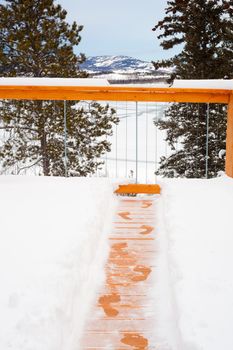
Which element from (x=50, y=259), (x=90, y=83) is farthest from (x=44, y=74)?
(x=50, y=259)

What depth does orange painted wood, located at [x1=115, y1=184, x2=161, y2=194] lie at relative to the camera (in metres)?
6.31

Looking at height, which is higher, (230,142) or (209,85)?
(209,85)

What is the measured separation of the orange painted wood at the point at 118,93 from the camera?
20.4ft

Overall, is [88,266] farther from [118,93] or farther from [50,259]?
[118,93]

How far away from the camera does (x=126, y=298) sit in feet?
10.5

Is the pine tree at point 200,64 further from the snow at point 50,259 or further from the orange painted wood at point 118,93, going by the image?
the snow at point 50,259

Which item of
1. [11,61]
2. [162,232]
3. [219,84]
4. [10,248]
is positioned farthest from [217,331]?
[11,61]

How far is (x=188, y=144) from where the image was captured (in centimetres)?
1253

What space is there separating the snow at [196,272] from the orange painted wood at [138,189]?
2.41 ft

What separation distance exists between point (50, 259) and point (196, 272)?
3.51ft

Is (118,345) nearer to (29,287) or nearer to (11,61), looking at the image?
(29,287)

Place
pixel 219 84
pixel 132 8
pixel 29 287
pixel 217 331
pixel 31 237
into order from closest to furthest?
pixel 217 331 → pixel 29 287 → pixel 31 237 → pixel 219 84 → pixel 132 8

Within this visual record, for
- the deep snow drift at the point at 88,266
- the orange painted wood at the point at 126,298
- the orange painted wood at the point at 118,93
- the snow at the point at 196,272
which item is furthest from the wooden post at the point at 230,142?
the orange painted wood at the point at 126,298

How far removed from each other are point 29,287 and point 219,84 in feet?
14.3
